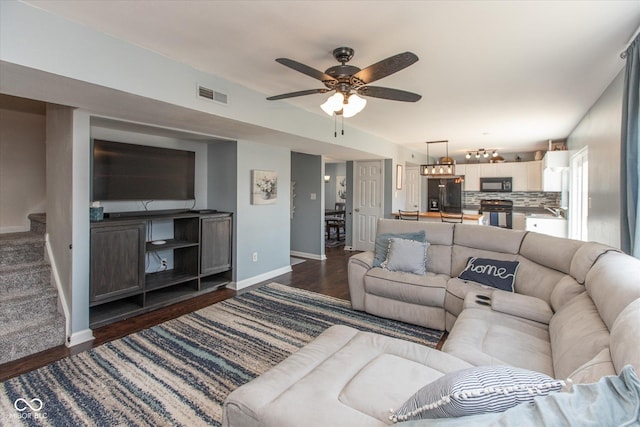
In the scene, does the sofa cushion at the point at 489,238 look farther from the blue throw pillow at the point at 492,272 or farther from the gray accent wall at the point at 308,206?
the gray accent wall at the point at 308,206

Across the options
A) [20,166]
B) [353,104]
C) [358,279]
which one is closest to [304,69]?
[353,104]

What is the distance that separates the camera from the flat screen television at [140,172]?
3.38 meters

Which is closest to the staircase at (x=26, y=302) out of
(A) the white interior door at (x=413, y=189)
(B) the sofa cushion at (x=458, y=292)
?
(B) the sofa cushion at (x=458, y=292)

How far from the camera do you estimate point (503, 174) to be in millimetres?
7965

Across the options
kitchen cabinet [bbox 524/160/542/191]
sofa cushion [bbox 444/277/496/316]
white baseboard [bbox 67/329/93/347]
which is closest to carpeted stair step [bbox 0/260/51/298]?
white baseboard [bbox 67/329/93/347]

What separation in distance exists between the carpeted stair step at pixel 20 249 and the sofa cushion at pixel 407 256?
3.71m

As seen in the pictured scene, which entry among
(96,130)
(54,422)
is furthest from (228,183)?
(54,422)

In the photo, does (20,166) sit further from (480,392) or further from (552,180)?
(552,180)

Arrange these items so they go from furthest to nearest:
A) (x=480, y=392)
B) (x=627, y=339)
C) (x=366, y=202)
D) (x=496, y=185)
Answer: (x=496, y=185), (x=366, y=202), (x=627, y=339), (x=480, y=392)

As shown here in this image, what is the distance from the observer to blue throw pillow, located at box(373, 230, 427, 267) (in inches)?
142

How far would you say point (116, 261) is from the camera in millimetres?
3219

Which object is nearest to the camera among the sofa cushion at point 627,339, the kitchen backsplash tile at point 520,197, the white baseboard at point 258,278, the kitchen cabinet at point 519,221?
the sofa cushion at point 627,339

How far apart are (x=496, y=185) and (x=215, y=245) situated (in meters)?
7.08

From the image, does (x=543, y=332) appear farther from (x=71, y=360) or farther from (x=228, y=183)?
(x=228, y=183)
